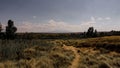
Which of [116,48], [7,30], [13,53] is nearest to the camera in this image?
[13,53]

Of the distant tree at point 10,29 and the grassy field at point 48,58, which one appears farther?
the distant tree at point 10,29

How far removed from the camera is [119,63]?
20562mm

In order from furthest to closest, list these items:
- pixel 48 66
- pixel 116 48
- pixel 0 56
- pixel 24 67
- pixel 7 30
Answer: pixel 7 30
pixel 116 48
pixel 0 56
pixel 48 66
pixel 24 67

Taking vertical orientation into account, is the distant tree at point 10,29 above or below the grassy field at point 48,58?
above

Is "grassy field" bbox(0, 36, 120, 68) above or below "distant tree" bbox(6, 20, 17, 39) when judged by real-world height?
below

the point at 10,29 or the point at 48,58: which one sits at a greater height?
the point at 10,29

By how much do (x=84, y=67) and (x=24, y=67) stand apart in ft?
19.5

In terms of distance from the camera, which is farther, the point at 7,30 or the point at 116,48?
the point at 7,30

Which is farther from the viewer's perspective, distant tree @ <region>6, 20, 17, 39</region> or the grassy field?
distant tree @ <region>6, 20, 17, 39</region>

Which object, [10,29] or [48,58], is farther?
[10,29]

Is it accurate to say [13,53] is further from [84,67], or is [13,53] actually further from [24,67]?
[84,67]

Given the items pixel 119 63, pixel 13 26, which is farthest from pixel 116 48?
pixel 13 26

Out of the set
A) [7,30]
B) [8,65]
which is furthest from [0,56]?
[7,30]

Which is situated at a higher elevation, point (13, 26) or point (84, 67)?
point (13, 26)
